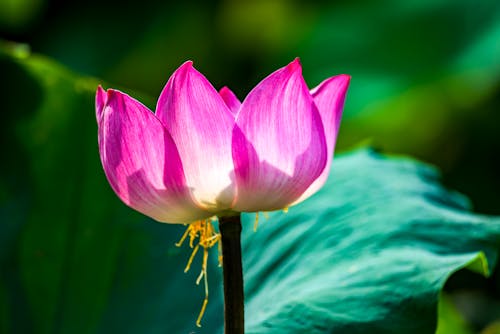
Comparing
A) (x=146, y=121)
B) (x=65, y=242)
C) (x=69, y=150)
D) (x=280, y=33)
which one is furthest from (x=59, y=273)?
(x=280, y=33)

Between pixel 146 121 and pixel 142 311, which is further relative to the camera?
pixel 142 311

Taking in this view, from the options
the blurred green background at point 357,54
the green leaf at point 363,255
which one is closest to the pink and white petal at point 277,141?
the green leaf at point 363,255

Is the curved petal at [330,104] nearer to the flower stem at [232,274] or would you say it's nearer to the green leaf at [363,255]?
the flower stem at [232,274]

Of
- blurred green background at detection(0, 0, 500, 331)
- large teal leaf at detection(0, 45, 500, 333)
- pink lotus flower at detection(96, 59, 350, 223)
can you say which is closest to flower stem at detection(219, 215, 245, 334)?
pink lotus flower at detection(96, 59, 350, 223)

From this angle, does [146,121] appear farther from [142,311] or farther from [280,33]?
[280,33]

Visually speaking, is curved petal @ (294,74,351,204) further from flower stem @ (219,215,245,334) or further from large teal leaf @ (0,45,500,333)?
large teal leaf @ (0,45,500,333)

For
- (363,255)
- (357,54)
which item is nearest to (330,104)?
(363,255)

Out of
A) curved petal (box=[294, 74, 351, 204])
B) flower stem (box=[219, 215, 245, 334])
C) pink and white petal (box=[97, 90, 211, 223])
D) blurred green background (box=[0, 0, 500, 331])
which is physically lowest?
flower stem (box=[219, 215, 245, 334])
